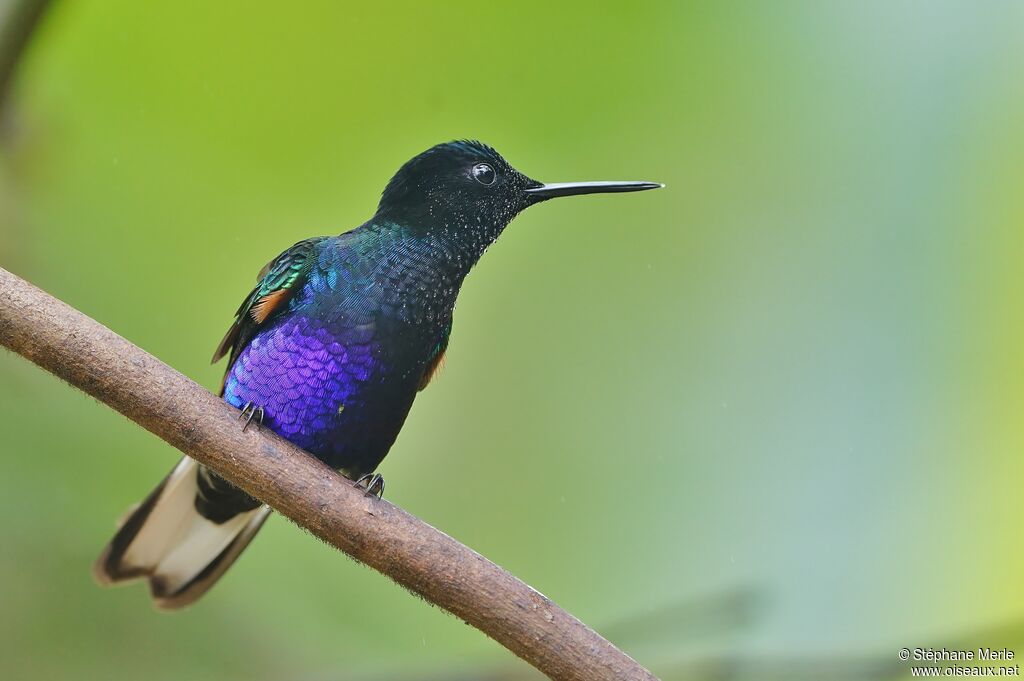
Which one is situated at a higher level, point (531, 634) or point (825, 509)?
point (825, 509)

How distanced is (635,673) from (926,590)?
3.34 meters

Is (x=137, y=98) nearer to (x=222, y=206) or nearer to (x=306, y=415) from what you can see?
(x=222, y=206)

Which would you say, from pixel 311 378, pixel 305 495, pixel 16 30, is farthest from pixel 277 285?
pixel 16 30

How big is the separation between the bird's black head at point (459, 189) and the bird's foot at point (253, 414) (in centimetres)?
74

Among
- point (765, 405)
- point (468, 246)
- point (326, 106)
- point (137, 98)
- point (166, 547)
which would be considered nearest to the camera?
point (468, 246)

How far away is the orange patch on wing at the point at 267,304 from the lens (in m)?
3.21

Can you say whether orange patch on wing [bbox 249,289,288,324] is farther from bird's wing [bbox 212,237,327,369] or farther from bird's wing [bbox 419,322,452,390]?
bird's wing [bbox 419,322,452,390]

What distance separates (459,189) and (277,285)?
64 cm

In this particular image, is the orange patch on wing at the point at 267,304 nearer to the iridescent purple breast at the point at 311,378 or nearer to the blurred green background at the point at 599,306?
the iridescent purple breast at the point at 311,378

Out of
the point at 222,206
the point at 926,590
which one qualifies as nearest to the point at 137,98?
the point at 222,206

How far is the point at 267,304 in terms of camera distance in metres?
3.21

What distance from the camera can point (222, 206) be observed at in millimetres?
4488

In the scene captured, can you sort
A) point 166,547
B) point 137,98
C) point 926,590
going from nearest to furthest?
point 166,547, point 137,98, point 926,590
